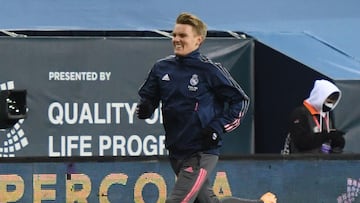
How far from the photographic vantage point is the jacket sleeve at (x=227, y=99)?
6.32 m

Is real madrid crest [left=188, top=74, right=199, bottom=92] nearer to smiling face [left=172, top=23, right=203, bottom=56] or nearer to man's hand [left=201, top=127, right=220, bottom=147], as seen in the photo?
smiling face [left=172, top=23, right=203, bottom=56]

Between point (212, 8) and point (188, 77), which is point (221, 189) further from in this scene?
point (212, 8)

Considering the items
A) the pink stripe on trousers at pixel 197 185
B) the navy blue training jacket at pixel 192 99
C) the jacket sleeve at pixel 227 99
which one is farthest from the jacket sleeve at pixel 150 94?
the pink stripe on trousers at pixel 197 185

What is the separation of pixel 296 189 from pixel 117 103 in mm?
3991

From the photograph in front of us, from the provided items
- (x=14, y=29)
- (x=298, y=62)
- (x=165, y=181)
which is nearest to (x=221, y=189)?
(x=165, y=181)

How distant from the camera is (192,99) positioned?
6262mm

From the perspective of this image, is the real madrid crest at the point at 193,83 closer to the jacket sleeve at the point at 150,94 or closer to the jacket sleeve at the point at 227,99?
the jacket sleeve at the point at 227,99

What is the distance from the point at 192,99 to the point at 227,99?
258 mm

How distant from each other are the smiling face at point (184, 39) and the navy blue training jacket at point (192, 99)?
0.05 metres

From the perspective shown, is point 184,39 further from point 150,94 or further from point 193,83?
point 150,94

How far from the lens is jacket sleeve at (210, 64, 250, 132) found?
6320 millimetres

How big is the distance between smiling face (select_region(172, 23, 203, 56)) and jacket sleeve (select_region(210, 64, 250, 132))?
0.24 metres

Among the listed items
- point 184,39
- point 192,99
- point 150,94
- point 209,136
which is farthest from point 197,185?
point 184,39

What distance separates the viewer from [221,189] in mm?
8344
